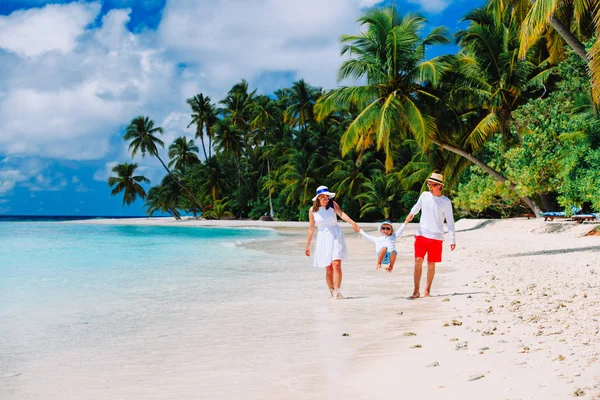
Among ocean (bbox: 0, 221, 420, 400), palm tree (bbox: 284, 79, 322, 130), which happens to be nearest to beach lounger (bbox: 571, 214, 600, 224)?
ocean (bbox: 0, 221, 420, 400)

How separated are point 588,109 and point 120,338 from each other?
11516 millimetres

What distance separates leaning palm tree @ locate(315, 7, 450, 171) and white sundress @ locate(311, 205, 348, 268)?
37.6ft

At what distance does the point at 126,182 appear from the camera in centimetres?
5638

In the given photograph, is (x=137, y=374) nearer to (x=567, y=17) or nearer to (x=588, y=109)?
(x=588, y=109)

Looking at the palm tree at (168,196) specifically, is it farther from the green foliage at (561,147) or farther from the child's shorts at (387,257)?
the child's shorts at (387,257)

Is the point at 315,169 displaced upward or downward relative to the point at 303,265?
upward

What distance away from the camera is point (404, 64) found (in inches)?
736

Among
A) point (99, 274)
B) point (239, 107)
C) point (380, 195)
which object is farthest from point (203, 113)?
point (99, 274)

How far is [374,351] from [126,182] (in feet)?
183

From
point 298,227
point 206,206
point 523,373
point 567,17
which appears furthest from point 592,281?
point 206,206

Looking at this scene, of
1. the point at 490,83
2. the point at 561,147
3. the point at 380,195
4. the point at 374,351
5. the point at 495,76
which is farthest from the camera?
the point at 380,195

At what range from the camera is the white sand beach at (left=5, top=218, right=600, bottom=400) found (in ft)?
10.6

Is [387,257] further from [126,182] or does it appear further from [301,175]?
[126,182]

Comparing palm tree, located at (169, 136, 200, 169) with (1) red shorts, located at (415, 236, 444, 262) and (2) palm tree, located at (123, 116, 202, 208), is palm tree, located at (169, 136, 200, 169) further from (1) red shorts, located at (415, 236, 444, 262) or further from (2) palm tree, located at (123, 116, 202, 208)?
(1) red shorts, located at (415, 236, 444, 262)
